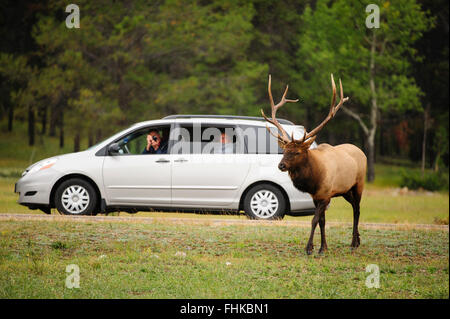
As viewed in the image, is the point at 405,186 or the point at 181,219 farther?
the point at 405,186

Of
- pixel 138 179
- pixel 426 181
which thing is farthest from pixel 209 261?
pixel 426 181

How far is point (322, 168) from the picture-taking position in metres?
9.02

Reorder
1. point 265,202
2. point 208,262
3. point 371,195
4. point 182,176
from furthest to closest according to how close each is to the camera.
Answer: point 371,195 → point 265,202 → point 182,176 → point 208,262

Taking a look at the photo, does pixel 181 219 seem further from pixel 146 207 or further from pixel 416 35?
pixel 416 35

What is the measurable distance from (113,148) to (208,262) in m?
3.27

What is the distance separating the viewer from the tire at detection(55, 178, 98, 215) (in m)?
11.7

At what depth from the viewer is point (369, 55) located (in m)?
35.5

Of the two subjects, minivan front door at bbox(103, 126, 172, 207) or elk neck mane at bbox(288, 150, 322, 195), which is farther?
minivan front door at bbox(103, 126, 172, 207)

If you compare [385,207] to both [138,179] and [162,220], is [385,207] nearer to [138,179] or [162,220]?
[162,220]

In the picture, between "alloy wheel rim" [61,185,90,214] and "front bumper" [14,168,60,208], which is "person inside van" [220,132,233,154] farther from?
"front bumper" [14,168,60,208]

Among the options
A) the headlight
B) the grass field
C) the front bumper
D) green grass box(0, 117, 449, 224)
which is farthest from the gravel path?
the headlight

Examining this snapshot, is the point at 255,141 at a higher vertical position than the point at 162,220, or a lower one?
higher
